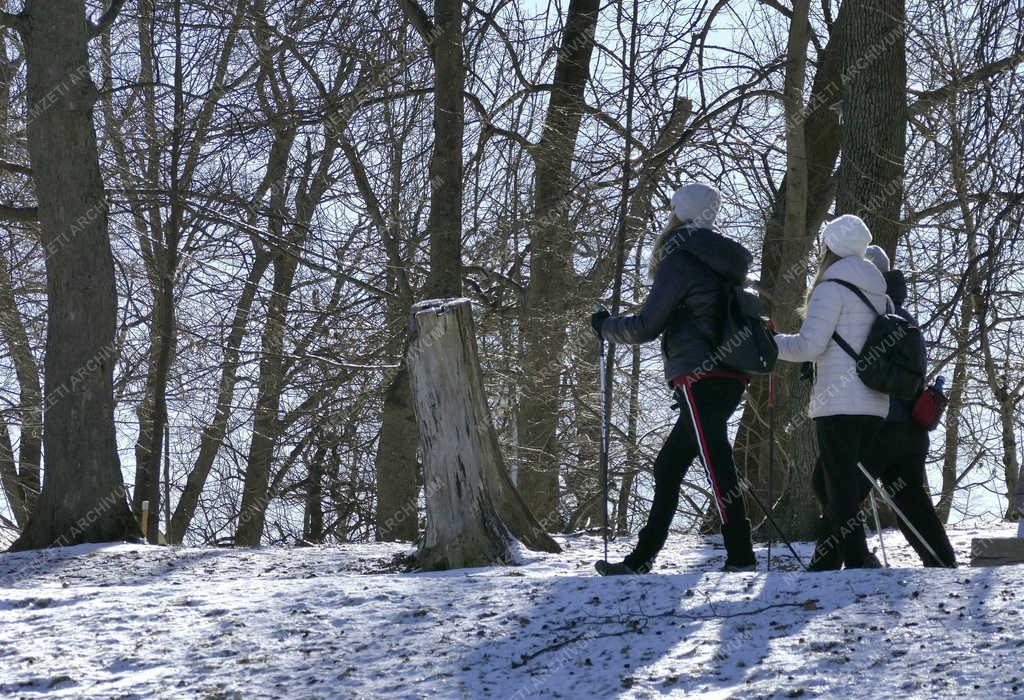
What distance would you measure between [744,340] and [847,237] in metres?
0.67

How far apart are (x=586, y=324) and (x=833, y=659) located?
7.51 metres

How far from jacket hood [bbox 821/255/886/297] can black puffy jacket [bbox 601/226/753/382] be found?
0.39 metres

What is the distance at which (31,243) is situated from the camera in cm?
1501

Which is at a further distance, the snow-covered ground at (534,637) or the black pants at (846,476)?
the black pants at (846,476)

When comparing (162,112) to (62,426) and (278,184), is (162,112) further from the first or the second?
(62,426)

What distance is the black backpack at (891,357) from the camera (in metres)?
5.16

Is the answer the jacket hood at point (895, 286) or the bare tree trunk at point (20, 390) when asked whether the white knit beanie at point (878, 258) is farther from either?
the bare tree trunk at point (20, 390)

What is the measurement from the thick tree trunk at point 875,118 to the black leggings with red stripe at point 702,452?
3511mm

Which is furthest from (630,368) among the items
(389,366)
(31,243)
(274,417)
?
(31,243)

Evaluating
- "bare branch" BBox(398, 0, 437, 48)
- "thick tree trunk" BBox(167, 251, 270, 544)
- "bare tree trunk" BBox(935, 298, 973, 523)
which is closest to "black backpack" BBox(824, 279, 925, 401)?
"bare tree trunk" BBox(935, 298, 973, 523)

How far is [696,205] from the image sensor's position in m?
5.38

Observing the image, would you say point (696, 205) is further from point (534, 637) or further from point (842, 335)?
point (534, 637)

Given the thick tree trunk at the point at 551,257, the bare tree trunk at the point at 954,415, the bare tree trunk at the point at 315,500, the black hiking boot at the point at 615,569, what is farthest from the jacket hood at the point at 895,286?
the bare tree trunk at the point at 315,500

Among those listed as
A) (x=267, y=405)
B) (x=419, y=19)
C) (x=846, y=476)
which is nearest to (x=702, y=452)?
(x=846, y=476)
